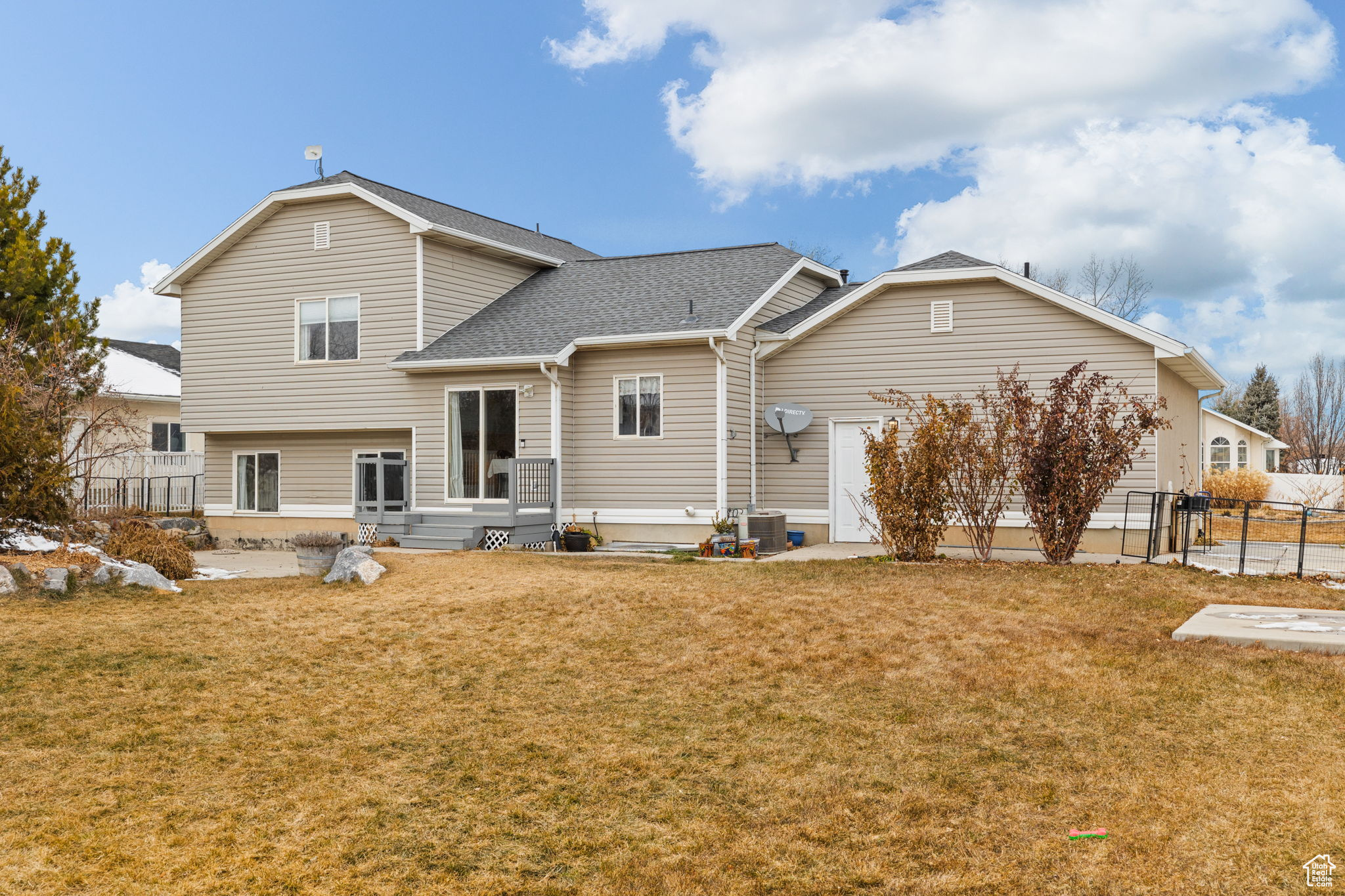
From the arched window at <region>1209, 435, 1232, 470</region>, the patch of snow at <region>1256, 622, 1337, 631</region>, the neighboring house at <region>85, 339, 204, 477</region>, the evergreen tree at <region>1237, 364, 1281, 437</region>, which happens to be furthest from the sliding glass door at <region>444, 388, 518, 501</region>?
the evergreen tree at <region>1237, 364, 1281, 437</region>

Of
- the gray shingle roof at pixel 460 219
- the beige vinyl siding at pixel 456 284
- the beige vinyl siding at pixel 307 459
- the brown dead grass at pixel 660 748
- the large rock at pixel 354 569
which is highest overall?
the gray shingle roof at pixel 460 219

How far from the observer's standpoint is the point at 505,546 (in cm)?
1680

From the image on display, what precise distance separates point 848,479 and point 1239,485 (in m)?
15.5

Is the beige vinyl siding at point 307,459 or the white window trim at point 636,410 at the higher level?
the white window trim at point 636,410

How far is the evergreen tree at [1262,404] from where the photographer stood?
45.9 metres

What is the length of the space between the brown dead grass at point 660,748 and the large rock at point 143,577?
25.8 inches

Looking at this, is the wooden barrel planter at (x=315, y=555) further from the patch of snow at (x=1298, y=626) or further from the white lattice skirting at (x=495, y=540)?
the patch of snow at (x=1298, y=626)

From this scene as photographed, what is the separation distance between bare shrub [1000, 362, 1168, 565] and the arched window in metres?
28.0

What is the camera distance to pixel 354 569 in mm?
12844

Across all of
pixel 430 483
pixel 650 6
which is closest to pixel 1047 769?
pixel 430 483

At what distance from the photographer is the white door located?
16922mm

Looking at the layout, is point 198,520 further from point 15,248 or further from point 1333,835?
point 1333,835

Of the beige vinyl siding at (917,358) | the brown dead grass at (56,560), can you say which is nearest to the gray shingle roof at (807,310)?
the beige vinyl siding at (917,358)

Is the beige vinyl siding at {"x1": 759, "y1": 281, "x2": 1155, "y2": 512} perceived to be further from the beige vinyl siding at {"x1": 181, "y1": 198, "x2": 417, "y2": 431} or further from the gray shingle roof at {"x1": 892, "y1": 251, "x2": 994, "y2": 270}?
the beige vinyl siding at {"x1": 181, "y1": 198, "x2": 417, "y2": 431}
